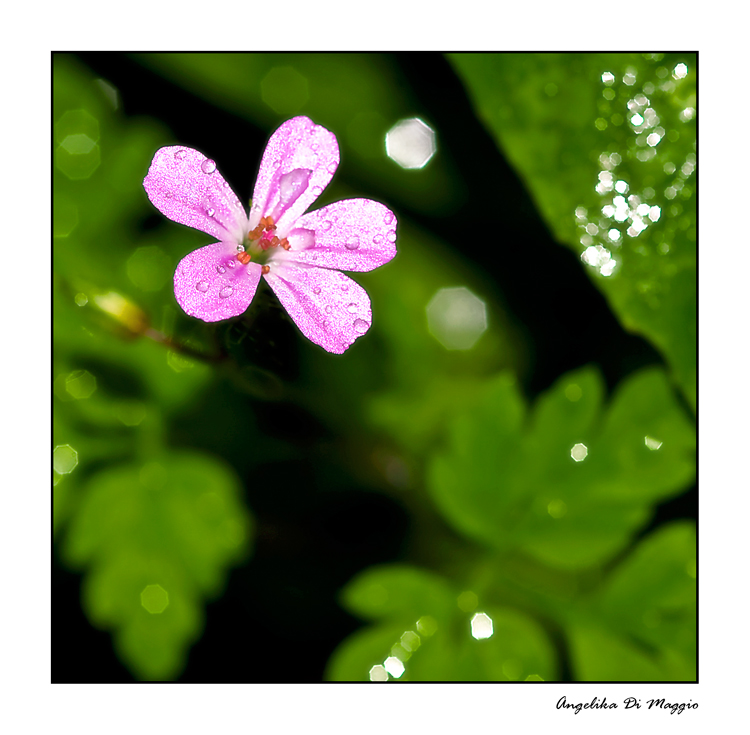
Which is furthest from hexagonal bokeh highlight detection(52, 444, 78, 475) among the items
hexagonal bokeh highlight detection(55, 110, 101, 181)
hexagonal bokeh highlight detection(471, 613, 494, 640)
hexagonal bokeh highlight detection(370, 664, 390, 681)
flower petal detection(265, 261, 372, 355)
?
hexagonal bokeh highlight detection(471, 613, 494, 640)

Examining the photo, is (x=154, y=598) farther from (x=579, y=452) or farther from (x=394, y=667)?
(x=579, y=452)

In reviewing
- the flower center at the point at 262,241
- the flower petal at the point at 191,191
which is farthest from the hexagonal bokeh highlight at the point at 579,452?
the flower petal at the point at 191,191

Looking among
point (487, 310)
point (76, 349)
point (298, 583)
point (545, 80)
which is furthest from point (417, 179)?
point (298, 583)

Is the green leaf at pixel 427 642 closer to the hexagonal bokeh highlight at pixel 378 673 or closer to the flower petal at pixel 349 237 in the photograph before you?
the hexagonal bokeh highlight at pixel 378 673

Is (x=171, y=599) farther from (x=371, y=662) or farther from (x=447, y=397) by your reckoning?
(x=447, y=397)

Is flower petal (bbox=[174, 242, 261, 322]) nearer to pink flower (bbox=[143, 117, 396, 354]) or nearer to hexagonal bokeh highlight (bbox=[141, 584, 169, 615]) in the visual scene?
pink flower (bbox=[143, 117, 396, 354])
